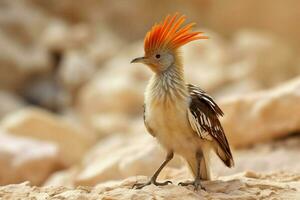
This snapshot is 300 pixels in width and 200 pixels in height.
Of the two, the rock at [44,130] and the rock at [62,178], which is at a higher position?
the rock at [44,130]

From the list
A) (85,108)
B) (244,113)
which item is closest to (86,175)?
(244,113)

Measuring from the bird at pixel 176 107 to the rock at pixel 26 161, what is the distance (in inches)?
150

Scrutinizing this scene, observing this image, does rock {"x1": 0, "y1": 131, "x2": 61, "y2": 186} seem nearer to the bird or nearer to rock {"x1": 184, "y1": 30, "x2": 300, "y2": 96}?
the bird

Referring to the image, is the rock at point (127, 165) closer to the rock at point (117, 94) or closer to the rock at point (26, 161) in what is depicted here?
the rock at point (26, 161)

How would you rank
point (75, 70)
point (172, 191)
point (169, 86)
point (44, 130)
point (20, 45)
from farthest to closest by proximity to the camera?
point (20, 45), point (75, 70), point (44, 130), point (169, 86), point (172, 191)

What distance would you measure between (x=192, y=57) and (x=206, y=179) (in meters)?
9.69

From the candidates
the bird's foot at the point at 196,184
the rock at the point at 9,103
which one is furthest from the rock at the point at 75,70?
the bird's foot at the point at 196,184

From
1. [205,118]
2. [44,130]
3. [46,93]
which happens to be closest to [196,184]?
[205,118]

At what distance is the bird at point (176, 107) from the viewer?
456 centimetres

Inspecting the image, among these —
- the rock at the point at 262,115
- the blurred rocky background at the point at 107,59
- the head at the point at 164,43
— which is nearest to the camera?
the head at the point at 164,43

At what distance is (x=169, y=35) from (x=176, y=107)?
0.52m

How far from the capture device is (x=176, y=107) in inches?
179

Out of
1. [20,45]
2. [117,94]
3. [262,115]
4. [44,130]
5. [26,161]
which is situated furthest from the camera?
[20,45]

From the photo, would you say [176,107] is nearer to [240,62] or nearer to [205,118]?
[205,118]
